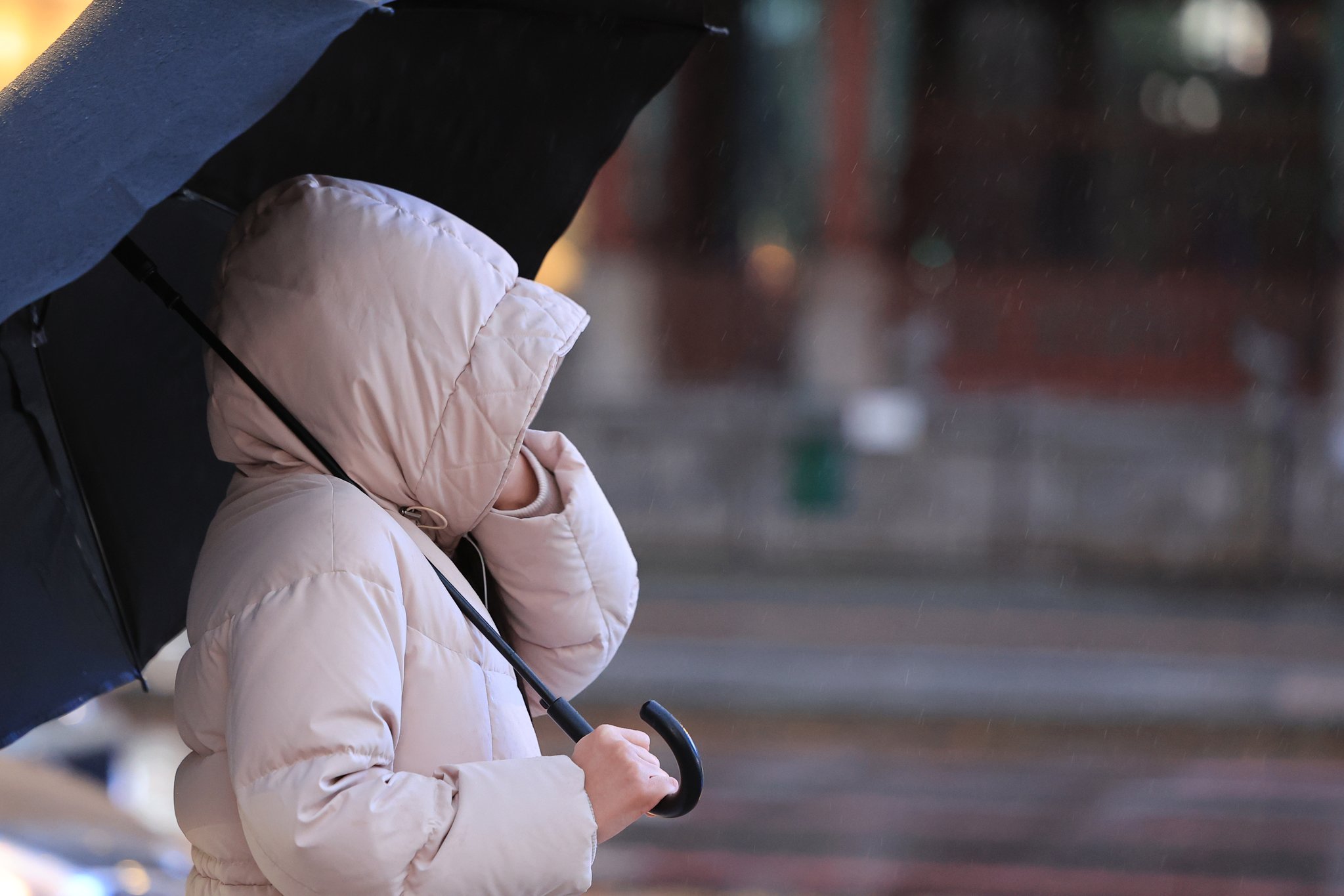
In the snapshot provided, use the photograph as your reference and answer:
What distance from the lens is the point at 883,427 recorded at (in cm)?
1270

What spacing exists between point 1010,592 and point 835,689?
3507mm

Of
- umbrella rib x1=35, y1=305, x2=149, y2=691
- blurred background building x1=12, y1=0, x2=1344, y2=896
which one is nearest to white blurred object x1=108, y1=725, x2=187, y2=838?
blurred background building x1=12, y1=0, x2=1344, y2=896

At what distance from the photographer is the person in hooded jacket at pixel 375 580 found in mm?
1543

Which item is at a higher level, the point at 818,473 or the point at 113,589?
the point at 113,589

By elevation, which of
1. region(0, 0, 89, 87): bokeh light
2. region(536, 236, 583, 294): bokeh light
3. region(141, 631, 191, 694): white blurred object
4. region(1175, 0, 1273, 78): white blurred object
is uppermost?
region(1175, 0, 1273, 78): white blurred object

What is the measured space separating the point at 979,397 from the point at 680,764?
39.4 ft

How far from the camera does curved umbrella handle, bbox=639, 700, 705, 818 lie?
65.8 inches

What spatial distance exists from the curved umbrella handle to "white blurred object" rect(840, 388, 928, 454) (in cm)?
1102

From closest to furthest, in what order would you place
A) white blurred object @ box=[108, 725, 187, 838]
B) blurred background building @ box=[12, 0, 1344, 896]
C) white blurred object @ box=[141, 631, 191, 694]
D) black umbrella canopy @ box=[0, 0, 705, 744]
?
black umbrella canopy @ box=[0, 0, 705, 744] < white blurred object @ box=[108, 725, 187, 838] < white blurred object @ box=[141, 631, 191, 694] < blurred background building @ box=[12, 0, 1344, 896]

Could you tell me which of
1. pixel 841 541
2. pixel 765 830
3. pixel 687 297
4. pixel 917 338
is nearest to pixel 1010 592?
pixel 841 541

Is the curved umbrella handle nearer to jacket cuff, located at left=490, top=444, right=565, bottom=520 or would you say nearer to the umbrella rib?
jacket cuff, located at left=490, top=444, right=565, bottom=520

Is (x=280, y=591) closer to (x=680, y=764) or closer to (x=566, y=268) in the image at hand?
(x=680, y=764)

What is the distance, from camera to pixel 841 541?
1258cm

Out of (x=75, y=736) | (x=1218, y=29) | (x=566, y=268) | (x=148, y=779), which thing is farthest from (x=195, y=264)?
(x=1218, y=29)
